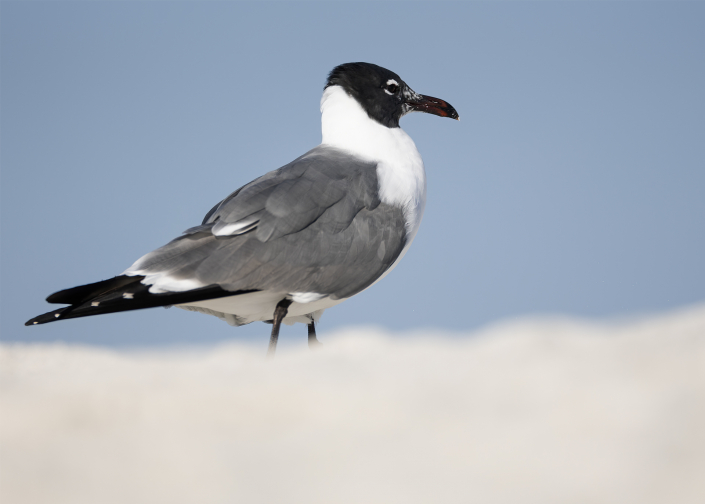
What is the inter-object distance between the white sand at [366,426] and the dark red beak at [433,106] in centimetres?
278

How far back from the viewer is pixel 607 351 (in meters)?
2.57

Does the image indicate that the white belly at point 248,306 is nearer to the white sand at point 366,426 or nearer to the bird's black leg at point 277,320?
the bird's black leg at point 277,320

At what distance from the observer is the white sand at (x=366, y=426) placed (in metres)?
1.62

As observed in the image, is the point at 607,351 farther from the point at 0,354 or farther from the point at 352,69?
the point at 0,354

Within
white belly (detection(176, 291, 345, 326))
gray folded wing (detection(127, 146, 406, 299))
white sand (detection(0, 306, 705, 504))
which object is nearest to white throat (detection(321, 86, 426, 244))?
gray folded wing (detection(127, 146, 406, 299))

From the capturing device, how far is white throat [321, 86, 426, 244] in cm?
394

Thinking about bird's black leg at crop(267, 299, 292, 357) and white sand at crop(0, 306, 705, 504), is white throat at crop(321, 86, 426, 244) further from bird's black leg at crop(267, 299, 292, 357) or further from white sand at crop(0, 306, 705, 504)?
white sand at crop(0, 306, 705, 504)

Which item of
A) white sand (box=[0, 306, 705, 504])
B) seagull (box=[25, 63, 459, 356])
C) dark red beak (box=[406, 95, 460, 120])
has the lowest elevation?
white sand (box=[0, 306, 705, 504])

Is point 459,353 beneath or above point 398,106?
beneath

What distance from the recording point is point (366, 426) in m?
1.88

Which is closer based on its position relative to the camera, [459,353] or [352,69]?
[459,353]

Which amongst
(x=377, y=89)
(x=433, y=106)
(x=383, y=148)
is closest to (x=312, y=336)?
(x=383, y=148)

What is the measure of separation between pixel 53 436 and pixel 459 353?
1.71 meters

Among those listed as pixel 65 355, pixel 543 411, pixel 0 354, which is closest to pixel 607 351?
pixel 543 411
